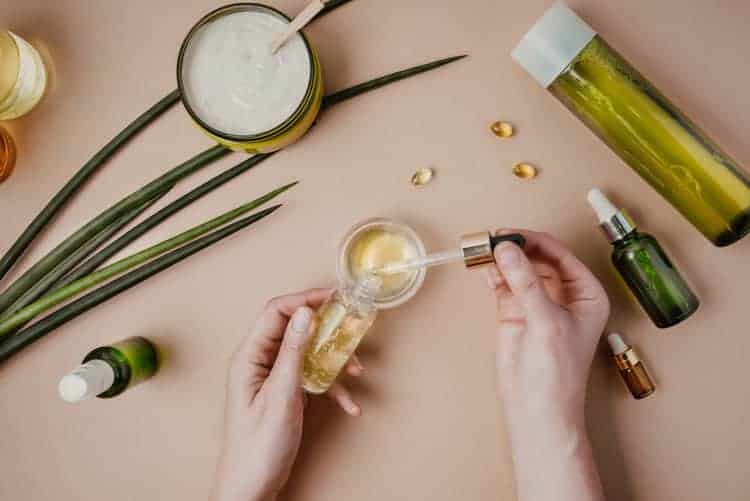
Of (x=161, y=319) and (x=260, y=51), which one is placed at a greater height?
(x=260, y=51)

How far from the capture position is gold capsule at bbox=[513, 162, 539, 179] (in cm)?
87

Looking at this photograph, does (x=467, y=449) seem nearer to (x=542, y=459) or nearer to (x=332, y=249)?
(x=542, y=459)

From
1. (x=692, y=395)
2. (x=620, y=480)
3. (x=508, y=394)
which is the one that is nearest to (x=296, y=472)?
(x=508, y=394)

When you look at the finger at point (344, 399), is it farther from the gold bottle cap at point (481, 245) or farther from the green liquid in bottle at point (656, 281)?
the green liquid in bottle at point (656, 281)

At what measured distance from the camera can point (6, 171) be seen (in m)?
0.92

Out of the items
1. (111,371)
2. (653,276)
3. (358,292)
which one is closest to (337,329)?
(358,292)

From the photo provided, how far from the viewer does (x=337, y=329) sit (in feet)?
2.63

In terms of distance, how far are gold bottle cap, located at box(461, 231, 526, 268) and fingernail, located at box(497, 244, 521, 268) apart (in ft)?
0.05

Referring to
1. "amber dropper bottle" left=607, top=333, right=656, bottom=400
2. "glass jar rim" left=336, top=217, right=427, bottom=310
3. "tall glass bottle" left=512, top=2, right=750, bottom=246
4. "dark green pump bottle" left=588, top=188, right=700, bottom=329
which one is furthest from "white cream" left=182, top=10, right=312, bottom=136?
"amber dropper bottle" left=607, top=333, right=656, bottom=400

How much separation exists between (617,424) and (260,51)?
65 centimetres

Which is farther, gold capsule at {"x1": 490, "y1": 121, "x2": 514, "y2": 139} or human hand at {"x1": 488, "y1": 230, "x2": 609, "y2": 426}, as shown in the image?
gold capsule at {"x1": 490, "y1": 121, "x2": 514, "y2": 139}

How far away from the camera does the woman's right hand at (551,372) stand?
2.51 feet

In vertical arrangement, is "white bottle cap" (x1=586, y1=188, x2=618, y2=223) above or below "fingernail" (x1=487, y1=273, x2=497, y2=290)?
above

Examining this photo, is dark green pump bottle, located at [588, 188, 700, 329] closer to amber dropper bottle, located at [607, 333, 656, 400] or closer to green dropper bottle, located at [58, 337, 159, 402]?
amber dropper bottle, located at [607, 333, 656, 400]
